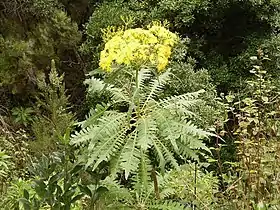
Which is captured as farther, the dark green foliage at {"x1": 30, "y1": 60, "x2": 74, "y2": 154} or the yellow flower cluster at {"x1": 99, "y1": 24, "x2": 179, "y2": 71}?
the dark green foliage at {"x1": 30, "y1": 60, "x2": 74, "y2": 154}

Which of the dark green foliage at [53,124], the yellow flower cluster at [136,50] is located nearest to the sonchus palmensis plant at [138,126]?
the yellow flower cluster at [136,50]

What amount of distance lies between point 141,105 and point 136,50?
411 mm

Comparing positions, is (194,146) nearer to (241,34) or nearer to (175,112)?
(175,112)

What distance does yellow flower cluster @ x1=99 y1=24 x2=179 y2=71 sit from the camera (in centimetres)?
305

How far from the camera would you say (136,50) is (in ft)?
10.0

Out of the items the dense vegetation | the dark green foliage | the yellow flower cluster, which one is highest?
the yellow flower cluster

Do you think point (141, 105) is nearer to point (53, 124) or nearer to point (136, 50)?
point (136, 50)

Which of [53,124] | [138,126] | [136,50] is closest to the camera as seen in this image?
[136,50]

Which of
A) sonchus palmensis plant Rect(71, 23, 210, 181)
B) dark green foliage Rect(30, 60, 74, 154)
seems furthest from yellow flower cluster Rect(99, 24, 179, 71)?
dark green foliage Rect(30, 60, 74, 154)

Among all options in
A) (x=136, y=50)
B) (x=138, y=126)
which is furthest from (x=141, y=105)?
(x=136, y=50)

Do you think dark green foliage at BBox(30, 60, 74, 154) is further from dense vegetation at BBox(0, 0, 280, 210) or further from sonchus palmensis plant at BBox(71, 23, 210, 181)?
sonchus palmensis plant at BBox(71, 23, 210, 181)

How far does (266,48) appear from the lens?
688 centimetres

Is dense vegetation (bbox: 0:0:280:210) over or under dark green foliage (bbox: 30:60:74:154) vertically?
over

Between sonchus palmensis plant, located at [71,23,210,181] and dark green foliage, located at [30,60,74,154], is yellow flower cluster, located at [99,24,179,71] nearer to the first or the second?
sonchus palmensis plant, located at [71,23,210,181]
